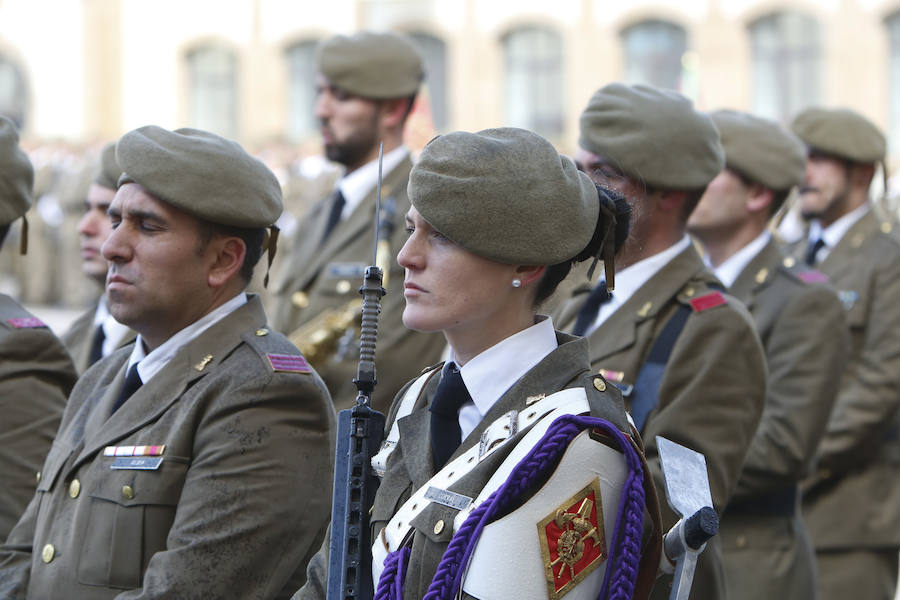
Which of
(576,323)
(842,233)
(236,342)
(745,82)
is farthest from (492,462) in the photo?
(745,82)

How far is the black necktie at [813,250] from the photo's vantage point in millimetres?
6586

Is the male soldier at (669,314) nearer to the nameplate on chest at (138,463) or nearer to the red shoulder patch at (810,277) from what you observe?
the red shoulder patch at (810,277)

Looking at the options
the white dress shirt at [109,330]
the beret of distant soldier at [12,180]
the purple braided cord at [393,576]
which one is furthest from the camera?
the white dress shirt at [109,330]

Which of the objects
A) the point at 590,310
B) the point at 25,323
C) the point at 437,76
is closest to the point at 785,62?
the point at 437,76

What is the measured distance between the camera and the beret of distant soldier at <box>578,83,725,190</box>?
4391 millimetres

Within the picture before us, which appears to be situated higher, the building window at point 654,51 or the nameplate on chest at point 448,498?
the nameplate on chest at point 448,498

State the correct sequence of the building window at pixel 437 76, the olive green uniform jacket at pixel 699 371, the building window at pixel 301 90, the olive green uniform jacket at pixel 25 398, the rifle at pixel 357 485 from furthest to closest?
the building window at pixel 301 90 < the building window at pixel 437 76 < the olive green uniform jacket at pixel 25 398 < the olive green uniform jacket at pixel 699 371 < the rifle at pixel 357 485

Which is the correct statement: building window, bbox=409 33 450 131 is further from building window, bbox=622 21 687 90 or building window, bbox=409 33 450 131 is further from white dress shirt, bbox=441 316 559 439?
white dress shirt, bbox=441 316 559 439

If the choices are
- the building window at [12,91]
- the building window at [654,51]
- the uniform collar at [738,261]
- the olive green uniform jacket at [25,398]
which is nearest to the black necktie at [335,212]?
the uniform collar at [738,261]

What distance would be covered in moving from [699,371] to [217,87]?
25630mm

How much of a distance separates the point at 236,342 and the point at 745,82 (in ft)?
72.0

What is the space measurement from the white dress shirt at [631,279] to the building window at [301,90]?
24.1 metres

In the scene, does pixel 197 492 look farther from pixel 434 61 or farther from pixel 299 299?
pixel 434 61

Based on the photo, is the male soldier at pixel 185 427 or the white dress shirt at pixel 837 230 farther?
the white dress shirt at pixel 837 230
